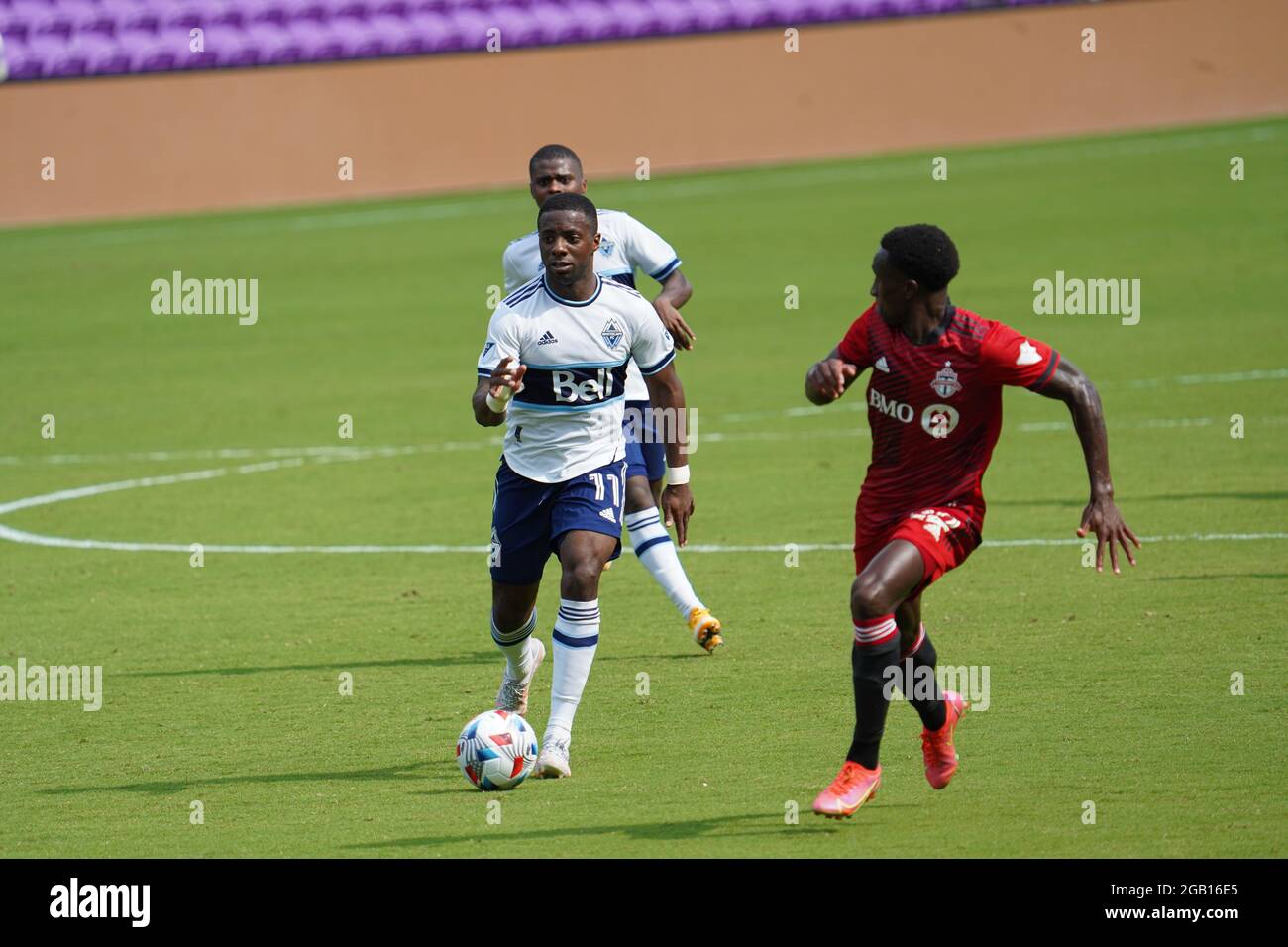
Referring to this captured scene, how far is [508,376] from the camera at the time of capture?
7914mm

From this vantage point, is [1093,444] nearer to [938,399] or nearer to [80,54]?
[938,399]

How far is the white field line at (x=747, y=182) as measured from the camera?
122ft

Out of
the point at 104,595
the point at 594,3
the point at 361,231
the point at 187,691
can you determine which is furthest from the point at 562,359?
the point at 594,3

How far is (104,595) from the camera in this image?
1316 cm

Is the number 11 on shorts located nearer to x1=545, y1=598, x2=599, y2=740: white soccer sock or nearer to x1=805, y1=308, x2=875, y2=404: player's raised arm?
x1=545, y1=598, x2=599, y2=740: white soccer sock

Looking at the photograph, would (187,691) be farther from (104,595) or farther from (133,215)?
(133,215)

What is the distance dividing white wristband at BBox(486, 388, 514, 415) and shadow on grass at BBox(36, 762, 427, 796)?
5.24 feet

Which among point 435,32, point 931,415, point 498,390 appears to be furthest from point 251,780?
point 435,32

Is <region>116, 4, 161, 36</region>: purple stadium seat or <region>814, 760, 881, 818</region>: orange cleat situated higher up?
<region>116, 4, 161, 36</region>: purple stadium seat

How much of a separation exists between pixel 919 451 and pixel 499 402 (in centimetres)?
167

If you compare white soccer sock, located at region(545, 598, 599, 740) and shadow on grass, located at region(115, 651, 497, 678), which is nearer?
white soccer sock, located at region(545, 598, 599, 740)

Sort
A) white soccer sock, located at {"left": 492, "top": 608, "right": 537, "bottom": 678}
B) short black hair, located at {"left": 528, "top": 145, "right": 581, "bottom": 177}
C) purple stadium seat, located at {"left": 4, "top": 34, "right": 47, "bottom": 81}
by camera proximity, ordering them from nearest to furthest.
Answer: white soccer sock, located at {"left": 492, "top": 608, "right": 537, "bottom": 678}
short black hair, located at {"left": 528, "top": 145, "right": 581, "bottom": 177}
purple stadium seat, located at {"left": 4, "top": 34, "right": 47, "bottom": 81}

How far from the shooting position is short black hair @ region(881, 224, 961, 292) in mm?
7438

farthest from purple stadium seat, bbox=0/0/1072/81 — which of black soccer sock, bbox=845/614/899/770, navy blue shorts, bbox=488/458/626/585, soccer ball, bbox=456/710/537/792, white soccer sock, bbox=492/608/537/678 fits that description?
black soccer sock, bbox=845/614/899/770
